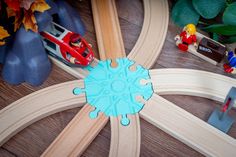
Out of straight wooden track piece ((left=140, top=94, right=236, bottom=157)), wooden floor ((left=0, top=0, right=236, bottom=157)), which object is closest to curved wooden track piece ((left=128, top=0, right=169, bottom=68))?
wooden floor ((left=0, top=0, right=236, bottom=157))

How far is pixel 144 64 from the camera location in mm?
932

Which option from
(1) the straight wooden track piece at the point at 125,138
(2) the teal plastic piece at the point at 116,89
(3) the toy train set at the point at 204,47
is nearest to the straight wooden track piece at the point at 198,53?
(3) the toy train set at the point at 204,47

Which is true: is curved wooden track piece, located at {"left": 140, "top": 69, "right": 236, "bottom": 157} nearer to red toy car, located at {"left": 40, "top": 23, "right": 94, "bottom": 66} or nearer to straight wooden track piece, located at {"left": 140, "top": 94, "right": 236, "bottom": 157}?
straight wooden track piece, located at {"left": 140, "top": 94, "right": 236, "bottom": 157}

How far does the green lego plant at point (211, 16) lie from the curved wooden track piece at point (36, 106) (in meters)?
0.42

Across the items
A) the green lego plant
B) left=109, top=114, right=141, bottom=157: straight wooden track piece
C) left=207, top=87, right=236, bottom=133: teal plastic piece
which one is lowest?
left=109, top=114, right=141, bottom=157: straight wooden track piece

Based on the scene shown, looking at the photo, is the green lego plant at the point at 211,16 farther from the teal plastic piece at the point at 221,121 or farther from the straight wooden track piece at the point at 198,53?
the teal plastic piece at the point at 221,121

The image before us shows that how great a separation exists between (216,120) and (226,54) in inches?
9.8

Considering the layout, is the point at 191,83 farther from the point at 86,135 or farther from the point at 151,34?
the point at 86,135

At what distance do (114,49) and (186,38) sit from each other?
22 cm

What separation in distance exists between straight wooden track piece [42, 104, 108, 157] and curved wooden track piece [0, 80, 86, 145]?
2.0 inches

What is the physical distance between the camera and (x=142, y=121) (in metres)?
0.86

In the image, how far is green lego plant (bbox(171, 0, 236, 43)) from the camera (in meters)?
0.96

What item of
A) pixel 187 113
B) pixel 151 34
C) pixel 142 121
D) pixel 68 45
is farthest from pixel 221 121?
pixel 68 45

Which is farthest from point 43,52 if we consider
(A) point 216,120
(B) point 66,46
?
(A) point 216,120
